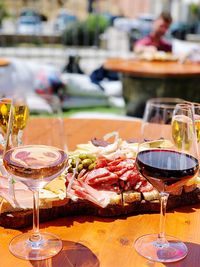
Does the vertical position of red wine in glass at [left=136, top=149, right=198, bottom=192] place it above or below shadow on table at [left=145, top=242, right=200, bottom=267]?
above

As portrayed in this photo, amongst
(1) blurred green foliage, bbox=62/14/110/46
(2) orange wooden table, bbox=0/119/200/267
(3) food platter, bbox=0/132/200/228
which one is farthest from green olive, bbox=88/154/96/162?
(1) blurred green foliage, bbox=62/14/110/46

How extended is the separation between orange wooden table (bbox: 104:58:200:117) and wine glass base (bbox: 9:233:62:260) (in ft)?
10.2

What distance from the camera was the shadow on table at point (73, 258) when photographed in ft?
3.11

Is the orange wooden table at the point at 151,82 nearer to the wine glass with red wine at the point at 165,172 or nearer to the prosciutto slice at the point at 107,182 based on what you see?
the prosciutto slice at the point at 107,182

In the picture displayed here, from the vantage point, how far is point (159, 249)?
101cm

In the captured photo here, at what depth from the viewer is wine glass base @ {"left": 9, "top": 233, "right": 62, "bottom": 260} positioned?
38.2 inches

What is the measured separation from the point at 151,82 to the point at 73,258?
12.3ft

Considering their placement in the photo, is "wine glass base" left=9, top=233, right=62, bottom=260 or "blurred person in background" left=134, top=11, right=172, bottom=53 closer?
"wine glass base" left=9, top=233, right=62, bottom=260

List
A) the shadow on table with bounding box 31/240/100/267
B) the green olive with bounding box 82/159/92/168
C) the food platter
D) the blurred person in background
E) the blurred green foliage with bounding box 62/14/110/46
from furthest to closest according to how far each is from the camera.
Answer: the blurred green foliage with bounding box 62/14/110/46 < the blurred person in background < the green olive with bounding box 82/159/92/168 < the food platter < the shadow on table with bounding box 31/240/100/267

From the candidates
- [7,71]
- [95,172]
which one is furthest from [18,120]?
[7,71]

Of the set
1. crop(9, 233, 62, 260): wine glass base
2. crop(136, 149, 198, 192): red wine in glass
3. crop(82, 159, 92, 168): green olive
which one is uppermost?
crop(136, 149, 198, 192): red wine in glass

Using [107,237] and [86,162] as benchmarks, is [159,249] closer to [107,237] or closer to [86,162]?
[107,237]

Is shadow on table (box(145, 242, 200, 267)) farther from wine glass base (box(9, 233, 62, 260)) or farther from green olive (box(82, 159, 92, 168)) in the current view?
green olive (box(82, 159, 92, 168))

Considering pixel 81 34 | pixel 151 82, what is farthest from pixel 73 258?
pixel 81 34
